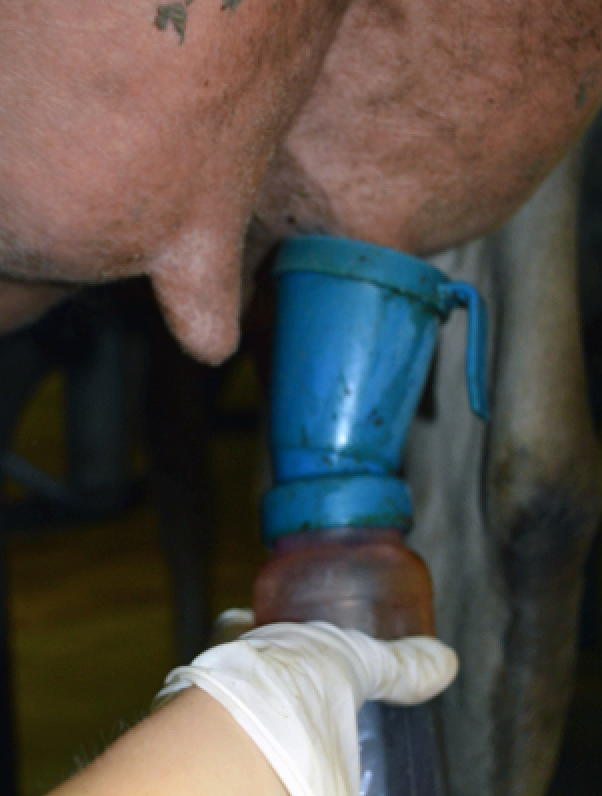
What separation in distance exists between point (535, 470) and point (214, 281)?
0.30 m

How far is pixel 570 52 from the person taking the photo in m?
0.54

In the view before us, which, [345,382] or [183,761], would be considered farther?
[345,382]

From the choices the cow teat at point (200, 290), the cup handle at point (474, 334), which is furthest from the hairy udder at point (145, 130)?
the cup handle at point (474, 334)

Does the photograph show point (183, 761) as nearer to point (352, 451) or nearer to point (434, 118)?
point (352, 451)

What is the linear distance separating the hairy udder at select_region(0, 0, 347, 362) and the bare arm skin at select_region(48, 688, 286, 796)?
0.20 metres

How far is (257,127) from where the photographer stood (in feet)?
1.57

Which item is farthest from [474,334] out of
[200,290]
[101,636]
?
[101,636]

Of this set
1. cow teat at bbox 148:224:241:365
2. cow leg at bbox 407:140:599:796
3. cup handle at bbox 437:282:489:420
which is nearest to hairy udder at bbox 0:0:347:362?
cow teat at bbox 148:224:241:365

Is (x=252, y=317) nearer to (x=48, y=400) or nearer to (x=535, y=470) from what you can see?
(x=535, y=470)

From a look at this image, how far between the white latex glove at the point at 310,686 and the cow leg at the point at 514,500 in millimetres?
190

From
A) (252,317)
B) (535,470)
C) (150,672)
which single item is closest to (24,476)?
(150,672)

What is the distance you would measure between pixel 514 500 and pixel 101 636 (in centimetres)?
136

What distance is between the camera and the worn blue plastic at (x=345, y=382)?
1.86 ft

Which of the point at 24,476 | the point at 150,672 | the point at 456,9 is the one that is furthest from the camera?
the point at 24,476
